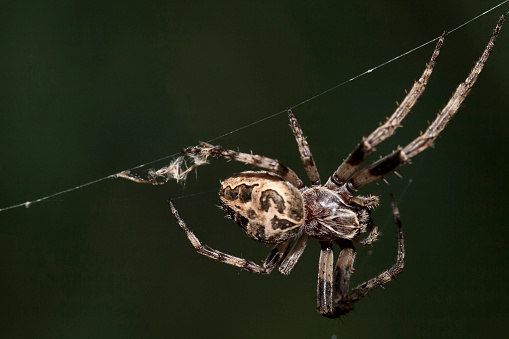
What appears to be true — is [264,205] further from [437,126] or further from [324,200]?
[437,126]

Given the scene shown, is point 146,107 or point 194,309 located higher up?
point 146,107

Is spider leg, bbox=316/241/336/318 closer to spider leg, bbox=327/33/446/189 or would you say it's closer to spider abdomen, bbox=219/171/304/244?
spider abdomen, bbox=219/171/304/244

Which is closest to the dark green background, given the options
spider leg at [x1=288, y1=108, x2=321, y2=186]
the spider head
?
the spider head

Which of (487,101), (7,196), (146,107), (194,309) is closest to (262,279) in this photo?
(194,309)

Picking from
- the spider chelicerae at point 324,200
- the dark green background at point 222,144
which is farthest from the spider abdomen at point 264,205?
the dark green background at point 222,144

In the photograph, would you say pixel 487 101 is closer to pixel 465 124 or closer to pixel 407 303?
pixel 465 124

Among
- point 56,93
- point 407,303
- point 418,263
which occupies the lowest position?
point 407,303

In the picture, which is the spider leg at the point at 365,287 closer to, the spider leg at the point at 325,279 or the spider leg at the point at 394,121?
the spider leg at the point at 325,279
